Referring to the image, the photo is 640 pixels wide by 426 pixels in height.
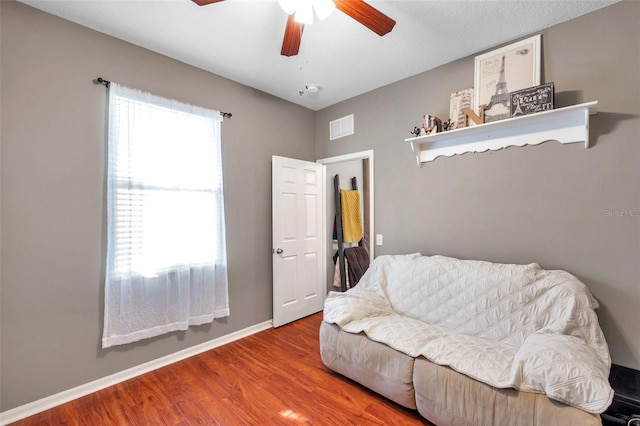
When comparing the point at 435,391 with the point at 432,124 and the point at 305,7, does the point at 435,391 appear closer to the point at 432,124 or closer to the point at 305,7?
the point at 432,124

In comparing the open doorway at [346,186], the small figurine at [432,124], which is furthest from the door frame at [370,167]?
the small figurine at [432,124]

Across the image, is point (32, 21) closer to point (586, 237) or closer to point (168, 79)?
point (168, 79)

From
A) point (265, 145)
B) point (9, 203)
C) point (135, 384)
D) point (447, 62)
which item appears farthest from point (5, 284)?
point (447, 62)

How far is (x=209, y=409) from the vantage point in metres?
1.88

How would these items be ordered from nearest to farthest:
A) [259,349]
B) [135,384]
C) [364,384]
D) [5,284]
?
[5,284] < [364,384] < [135,384] < [259,349]

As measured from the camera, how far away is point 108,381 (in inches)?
83.9

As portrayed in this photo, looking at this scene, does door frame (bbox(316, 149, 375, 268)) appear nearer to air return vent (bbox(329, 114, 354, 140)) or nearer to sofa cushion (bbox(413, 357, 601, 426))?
air return vent (bbox(329, 114, 354, 140))

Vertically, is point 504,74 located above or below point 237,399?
above

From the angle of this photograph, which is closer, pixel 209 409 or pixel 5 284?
pixel 5 284

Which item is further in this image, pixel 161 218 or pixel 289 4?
pixel 161 218

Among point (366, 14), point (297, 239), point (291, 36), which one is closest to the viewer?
point (366, 14)

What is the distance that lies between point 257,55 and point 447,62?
1.76 meters

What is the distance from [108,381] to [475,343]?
107 inches

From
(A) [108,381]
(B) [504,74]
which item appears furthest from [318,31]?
(A) [108,381]
